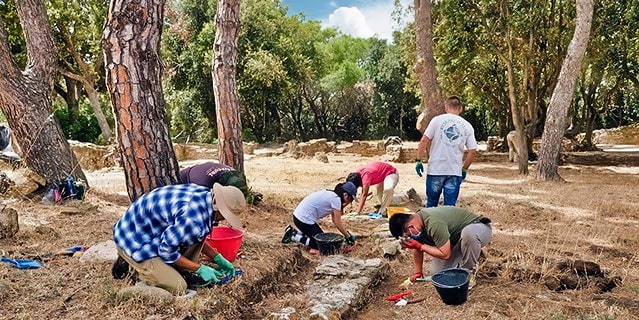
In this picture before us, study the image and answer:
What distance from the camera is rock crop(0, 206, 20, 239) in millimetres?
4602

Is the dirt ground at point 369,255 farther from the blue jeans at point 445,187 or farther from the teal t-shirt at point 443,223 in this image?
the blue jeans at point 445,187

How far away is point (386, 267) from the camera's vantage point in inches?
190

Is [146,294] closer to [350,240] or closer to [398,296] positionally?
[398,296]

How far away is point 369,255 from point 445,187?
116 cm

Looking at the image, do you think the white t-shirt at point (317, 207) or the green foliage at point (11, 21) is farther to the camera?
the green foliage at point (11, 21)

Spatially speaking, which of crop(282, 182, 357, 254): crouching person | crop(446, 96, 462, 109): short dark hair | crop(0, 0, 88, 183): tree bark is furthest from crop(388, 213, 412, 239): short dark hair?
crop(0, 0, 88, 183): tree bark

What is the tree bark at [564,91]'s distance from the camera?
10.0 m

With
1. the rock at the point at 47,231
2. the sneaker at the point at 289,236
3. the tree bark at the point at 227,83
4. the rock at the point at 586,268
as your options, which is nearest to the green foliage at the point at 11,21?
the tree bark at the point at 227,83

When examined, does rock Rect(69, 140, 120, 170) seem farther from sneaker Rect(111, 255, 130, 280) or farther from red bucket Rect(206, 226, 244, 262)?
sneaker Rect(111, 255, 130, 280)

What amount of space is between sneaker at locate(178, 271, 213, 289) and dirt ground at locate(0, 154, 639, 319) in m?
0.10

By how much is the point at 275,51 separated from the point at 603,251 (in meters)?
17.6

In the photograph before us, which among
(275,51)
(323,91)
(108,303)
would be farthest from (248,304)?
(323,91)

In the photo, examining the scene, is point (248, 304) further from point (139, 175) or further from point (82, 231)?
point (82, 231)

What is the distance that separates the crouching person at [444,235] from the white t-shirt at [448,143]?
4.45 feet
